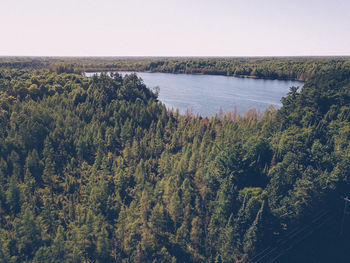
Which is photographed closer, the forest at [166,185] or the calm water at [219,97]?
the forest at [166,185]

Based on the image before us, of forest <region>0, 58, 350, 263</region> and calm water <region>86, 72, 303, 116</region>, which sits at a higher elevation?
calm water <region>86, 72, 303, 116</region>

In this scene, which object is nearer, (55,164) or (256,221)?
(256,221)

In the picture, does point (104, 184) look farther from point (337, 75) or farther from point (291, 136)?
point (337, 75)

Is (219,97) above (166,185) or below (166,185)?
above

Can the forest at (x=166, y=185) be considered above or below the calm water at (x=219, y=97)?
below

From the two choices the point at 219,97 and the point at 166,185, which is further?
the point at 219,97

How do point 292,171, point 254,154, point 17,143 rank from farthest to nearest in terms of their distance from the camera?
point 17,143
point 254,154
point 292,171

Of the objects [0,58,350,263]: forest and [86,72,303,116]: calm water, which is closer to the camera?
[0,58,350,263]: forest

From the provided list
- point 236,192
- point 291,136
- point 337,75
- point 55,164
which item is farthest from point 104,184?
point 337,75
